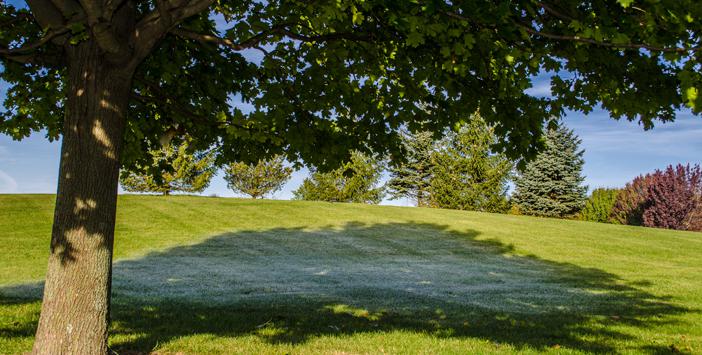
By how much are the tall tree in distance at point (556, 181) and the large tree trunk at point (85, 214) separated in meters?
51.3

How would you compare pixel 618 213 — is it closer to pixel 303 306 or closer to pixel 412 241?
pixel 412 241

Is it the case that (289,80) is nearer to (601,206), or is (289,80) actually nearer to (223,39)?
(223,39)

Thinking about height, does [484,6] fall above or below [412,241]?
above

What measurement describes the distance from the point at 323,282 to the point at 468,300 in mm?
5040

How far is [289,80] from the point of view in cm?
970

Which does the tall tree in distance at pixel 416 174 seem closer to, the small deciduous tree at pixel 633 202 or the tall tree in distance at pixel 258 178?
the tall tree in distance at pixel 258 178

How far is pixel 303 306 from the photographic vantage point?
12641mm

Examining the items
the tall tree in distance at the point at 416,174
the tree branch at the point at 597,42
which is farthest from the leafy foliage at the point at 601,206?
the tree branch at the point at 597,42

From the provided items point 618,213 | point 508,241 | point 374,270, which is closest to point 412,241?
point 508,241

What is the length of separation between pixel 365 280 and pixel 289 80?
33.3 ft

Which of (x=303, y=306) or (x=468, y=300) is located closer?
(x=303, y=306)

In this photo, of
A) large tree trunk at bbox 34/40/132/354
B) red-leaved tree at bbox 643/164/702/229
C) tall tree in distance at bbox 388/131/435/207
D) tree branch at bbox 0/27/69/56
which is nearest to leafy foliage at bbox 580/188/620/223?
red-leaved tree at bbox 643/164/702/229

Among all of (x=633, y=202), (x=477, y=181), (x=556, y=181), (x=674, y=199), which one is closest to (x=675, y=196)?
(x=674, y=199)

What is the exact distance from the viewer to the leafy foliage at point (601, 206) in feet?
174
